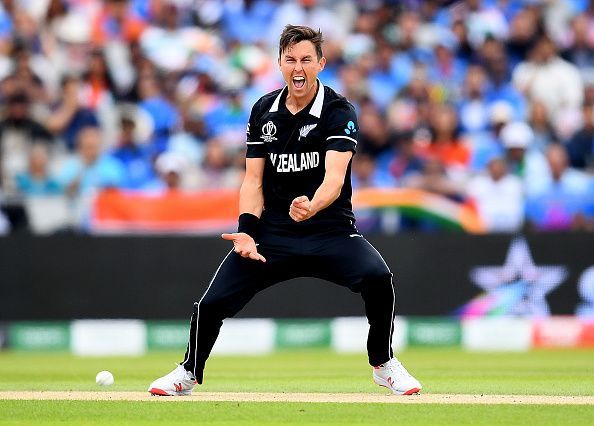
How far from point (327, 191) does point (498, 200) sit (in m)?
6.29

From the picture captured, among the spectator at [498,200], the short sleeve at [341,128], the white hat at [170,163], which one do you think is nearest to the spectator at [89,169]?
the white hat at [170,163]

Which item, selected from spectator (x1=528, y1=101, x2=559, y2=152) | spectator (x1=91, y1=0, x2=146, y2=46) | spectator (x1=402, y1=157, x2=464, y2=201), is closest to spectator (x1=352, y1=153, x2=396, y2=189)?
spectator (x1=402, y1=157, x2=464, y2=201)

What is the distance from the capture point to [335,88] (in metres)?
14.4

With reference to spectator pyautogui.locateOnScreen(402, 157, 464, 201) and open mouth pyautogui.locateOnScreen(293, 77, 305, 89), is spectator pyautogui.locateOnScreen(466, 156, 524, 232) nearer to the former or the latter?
spectator pyautogui.locateOnScreen(402, 157, 464, 201)

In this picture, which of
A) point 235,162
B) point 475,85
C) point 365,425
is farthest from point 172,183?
point 365,425

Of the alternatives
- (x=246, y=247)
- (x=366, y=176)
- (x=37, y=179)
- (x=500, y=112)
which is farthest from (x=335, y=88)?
(x=246, y=247)

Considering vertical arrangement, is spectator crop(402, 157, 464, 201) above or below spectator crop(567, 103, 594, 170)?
below

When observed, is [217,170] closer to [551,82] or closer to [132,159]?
[132,159]

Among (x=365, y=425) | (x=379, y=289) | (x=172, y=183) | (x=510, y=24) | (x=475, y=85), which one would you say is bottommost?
(x=365, y=425)

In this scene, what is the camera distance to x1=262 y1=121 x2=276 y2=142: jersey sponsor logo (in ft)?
21.5

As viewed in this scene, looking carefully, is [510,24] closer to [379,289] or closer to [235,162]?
[235,162]

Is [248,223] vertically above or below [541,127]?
below

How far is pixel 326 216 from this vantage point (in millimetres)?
6574

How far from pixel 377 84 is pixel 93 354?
185 inches
